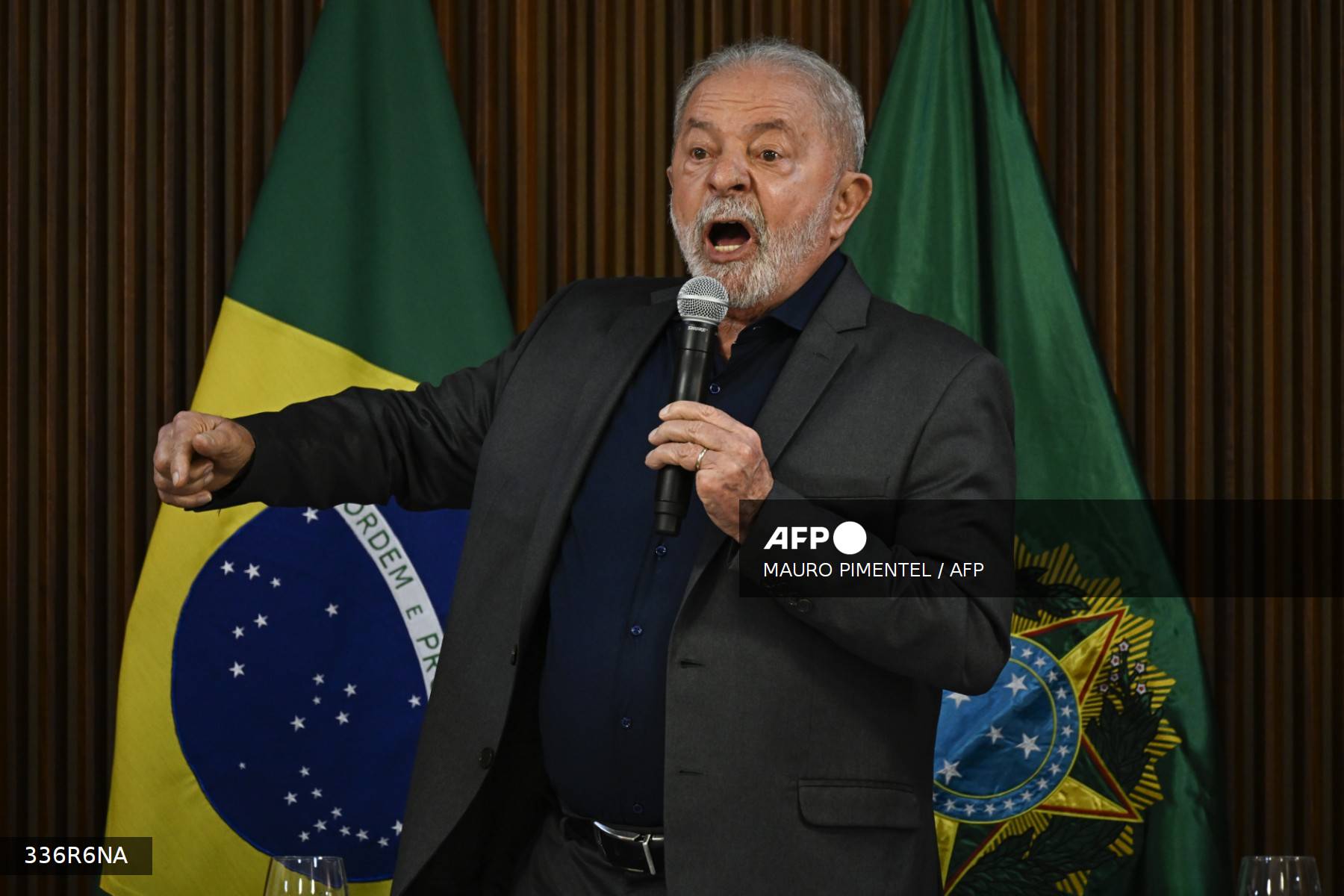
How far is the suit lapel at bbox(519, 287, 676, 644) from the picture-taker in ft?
6.25

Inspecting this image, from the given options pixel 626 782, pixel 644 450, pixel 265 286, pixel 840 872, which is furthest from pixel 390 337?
pixel 840 872

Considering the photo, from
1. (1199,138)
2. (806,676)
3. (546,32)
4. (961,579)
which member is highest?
(546,32)

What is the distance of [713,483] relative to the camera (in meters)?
1.62

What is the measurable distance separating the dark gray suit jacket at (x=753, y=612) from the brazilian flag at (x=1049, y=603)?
1327 mm

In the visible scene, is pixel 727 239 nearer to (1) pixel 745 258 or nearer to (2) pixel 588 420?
(1) pixel 745 258

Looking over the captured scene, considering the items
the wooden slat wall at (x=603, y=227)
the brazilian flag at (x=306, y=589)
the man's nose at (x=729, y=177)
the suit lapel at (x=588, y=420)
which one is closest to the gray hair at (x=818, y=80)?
the man's nose at (x=729, y=177)

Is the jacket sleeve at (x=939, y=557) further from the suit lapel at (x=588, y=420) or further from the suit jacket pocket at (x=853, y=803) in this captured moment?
the suit lapel at (x=588, y=420)

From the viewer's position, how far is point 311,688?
10.7ft

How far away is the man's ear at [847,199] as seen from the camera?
7.16ft

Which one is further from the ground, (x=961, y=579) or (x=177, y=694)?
(x=961, y=579)

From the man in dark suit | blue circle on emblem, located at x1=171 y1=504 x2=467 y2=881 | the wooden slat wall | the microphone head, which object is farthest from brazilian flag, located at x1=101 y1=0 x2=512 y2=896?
the microphone head

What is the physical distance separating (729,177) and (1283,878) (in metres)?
1.17

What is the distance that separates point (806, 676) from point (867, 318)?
1.80ft

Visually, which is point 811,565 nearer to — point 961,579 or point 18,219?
point 961,579
